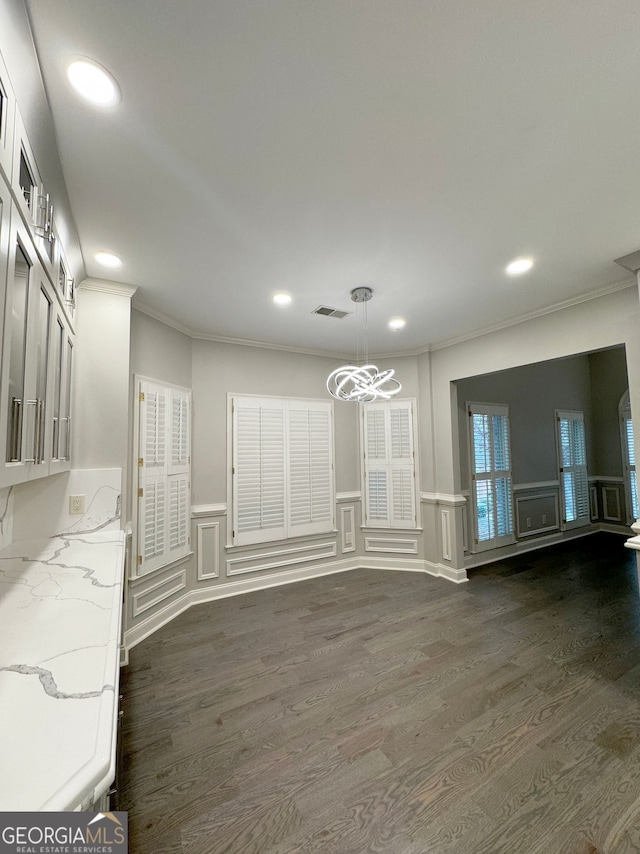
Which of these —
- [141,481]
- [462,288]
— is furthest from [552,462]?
[141,481]

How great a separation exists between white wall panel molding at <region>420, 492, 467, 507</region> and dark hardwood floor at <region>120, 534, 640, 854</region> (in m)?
1.17

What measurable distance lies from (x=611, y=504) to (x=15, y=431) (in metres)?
8.56

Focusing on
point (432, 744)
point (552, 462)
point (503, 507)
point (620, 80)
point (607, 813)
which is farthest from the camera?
point (552, 462)

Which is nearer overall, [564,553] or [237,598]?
[237,598]

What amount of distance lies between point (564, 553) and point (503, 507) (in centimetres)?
121

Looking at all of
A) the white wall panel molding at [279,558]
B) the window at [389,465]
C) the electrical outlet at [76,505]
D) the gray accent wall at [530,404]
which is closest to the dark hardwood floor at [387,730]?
the white wall panel molding at [279,558]

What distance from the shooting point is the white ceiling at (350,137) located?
1107 millimetres

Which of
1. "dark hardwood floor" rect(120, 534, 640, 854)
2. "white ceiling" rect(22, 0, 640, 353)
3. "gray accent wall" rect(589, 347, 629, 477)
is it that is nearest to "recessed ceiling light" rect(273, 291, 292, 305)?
"white ceiling" rect(22, 0, 640, 353)

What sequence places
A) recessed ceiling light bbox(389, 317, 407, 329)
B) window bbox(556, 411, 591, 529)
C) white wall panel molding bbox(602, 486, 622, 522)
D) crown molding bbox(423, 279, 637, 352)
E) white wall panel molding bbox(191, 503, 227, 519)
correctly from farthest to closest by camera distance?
white wall panel molding bbox(602, 486, 622, 522) → window bbox(556, 411, 591, 529) → white wall panel molding bbox(191, 503, 227, 519) → recessed ceiling light bbox(389, 317, 407, 329) → crown molding bbox(423, 279, 637, 352)

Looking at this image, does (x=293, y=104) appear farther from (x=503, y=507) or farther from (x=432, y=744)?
(x=503, y=507)

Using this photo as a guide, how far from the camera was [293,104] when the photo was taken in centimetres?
135

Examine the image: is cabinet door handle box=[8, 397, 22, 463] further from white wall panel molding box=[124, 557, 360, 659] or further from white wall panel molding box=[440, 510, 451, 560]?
white wall panel molding box=[440, 510, 451, 560]

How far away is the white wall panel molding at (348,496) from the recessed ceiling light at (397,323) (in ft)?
7.32

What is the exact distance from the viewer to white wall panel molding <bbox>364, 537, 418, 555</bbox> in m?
4.62
